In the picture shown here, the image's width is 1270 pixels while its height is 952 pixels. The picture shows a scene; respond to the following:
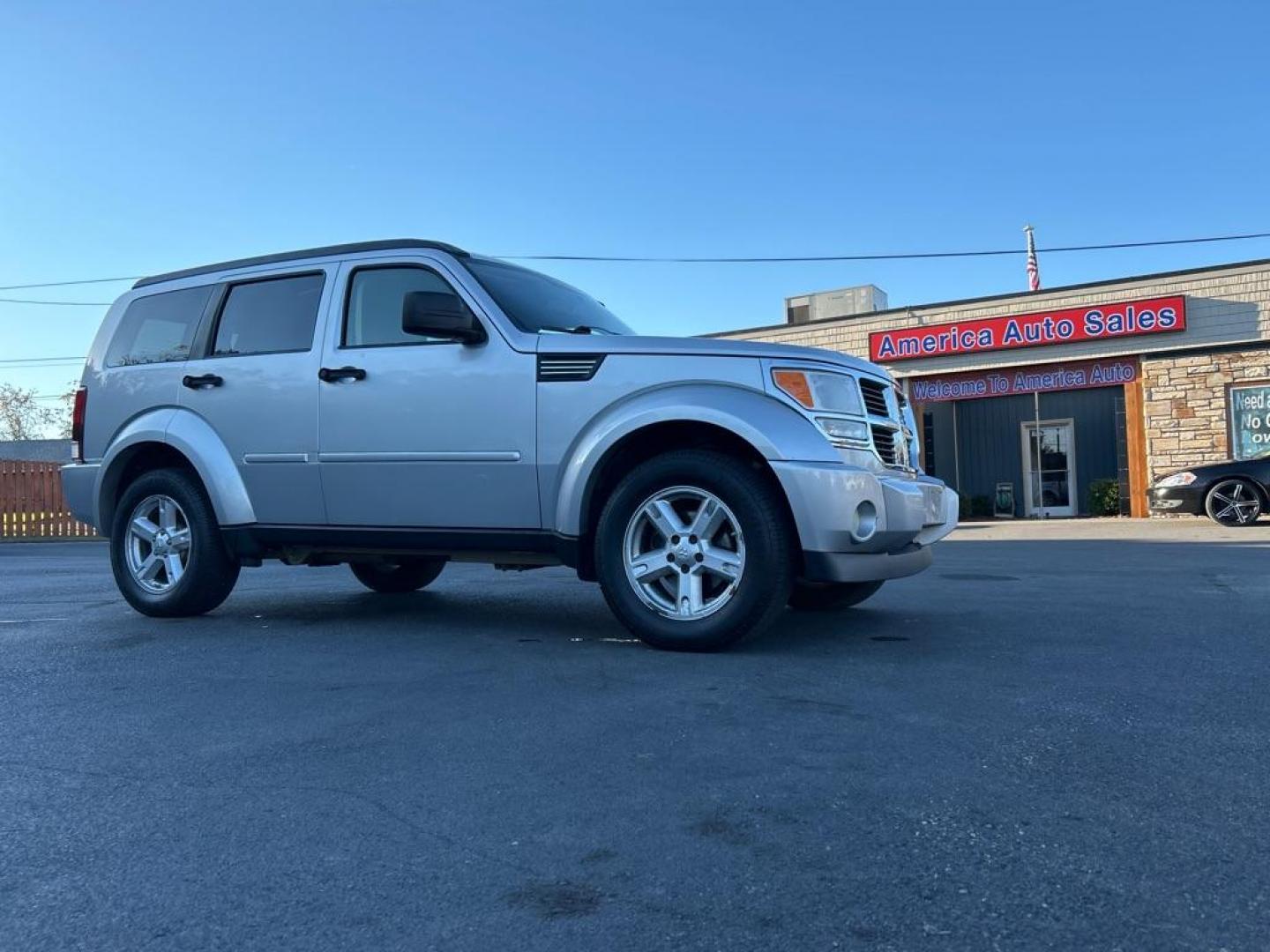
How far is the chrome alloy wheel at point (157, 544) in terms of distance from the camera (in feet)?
19.5

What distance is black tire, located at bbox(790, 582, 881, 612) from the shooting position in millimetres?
5645

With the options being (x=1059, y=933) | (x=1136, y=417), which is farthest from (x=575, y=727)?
(x=1136, y=417)

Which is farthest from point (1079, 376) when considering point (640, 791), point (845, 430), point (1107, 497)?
point (640, 791)

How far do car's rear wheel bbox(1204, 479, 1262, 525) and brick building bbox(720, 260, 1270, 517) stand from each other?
5.68 m

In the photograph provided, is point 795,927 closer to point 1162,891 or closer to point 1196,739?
point 1162,891

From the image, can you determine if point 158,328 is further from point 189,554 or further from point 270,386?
point 189,554

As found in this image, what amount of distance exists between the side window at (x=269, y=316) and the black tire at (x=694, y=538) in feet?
7.17

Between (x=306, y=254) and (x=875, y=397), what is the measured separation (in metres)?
3.30

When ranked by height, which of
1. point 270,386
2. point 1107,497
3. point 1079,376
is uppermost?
point 1079,376

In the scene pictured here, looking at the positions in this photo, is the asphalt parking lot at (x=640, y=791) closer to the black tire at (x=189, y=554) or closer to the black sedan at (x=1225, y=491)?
the black tire at (x=189, y=554)

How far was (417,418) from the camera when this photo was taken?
517 centimetres

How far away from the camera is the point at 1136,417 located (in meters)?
21.0

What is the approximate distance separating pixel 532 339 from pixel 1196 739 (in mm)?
3258

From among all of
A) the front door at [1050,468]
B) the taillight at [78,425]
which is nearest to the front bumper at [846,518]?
the taillight at [78,425]
